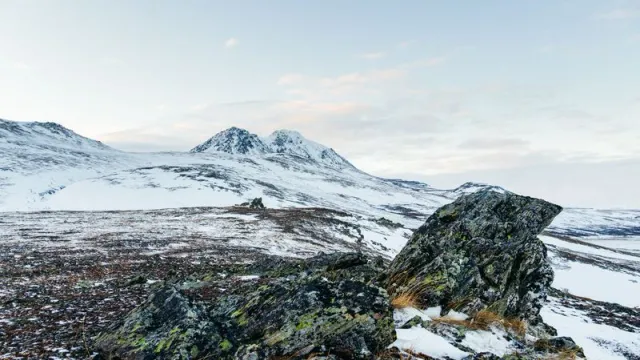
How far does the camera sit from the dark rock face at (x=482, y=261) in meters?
11.8

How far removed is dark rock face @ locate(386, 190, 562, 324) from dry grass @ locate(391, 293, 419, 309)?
0.19 metres

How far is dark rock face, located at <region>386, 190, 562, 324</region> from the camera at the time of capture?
11828 millimetres

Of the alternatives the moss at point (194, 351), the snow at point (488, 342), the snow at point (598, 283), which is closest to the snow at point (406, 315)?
the snow at point (488, 342)

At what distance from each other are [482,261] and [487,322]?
10.8 feet

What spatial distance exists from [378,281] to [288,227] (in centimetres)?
3045

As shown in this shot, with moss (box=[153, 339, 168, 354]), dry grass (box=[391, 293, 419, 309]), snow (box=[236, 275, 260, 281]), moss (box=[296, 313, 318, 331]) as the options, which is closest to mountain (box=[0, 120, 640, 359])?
dry grass (box=[391, 293, 419, 309])

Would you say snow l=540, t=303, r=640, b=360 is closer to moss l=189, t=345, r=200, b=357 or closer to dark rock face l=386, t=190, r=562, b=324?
dark rock face l=386, t=190, r=562, b=324

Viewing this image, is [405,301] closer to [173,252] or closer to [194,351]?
[194,351]

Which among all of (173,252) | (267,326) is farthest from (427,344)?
(173,252)

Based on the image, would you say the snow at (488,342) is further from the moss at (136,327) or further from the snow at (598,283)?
the snow at (598,283)

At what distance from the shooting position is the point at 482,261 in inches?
539

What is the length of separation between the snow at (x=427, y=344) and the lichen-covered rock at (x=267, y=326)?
0.47 m

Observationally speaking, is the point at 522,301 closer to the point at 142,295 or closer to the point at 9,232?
the point at 142,295

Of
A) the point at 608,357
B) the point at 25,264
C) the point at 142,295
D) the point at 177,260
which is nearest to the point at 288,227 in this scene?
the point at 177,260
